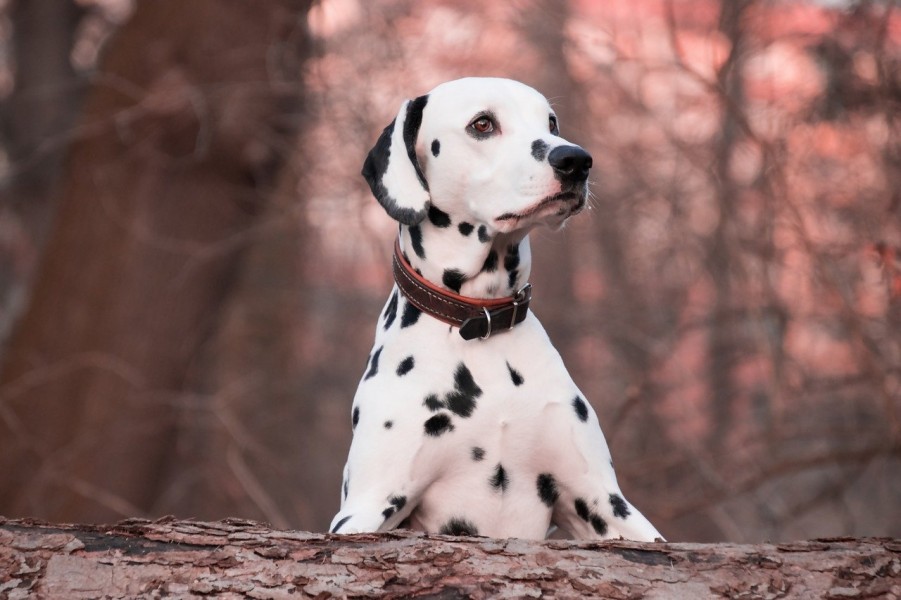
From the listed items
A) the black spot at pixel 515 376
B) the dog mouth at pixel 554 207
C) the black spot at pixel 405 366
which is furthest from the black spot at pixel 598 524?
the dog mouth at pixel 554 207

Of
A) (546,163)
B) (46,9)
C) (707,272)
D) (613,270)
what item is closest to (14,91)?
(46,9)

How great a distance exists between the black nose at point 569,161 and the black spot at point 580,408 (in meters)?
0.69

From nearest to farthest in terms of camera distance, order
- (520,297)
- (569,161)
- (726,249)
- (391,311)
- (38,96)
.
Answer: (569,161) → (520,297) → (391,311) → (726,249) → (38,96)

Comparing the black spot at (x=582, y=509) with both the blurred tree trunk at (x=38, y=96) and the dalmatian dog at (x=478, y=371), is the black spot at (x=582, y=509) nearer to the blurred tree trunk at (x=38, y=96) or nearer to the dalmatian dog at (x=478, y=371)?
the dalmatian dog at (x=478, y=371)

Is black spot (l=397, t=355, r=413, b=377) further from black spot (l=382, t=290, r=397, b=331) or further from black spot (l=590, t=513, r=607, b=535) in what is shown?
black spot (l=590, t=513, r=607, b=535)

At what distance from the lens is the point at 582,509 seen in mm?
3611

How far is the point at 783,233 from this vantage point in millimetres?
8117

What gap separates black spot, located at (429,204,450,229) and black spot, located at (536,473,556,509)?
858 millimetres

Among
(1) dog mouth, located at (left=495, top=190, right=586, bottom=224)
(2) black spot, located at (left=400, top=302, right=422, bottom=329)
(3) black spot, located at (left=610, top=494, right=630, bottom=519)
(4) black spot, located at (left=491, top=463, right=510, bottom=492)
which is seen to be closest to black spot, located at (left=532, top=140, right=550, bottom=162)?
(1) dog mouth, located at (left=495, top=190, right=586, bottom=224)

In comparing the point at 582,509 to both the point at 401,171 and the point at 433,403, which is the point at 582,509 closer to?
the point at 433,403

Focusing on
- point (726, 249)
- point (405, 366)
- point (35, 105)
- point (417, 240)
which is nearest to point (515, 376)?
point (405, 366)

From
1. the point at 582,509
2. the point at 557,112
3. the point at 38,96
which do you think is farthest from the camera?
the point at 38,96

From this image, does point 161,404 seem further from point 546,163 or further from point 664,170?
point 546,163

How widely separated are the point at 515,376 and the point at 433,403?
0.27 metres
